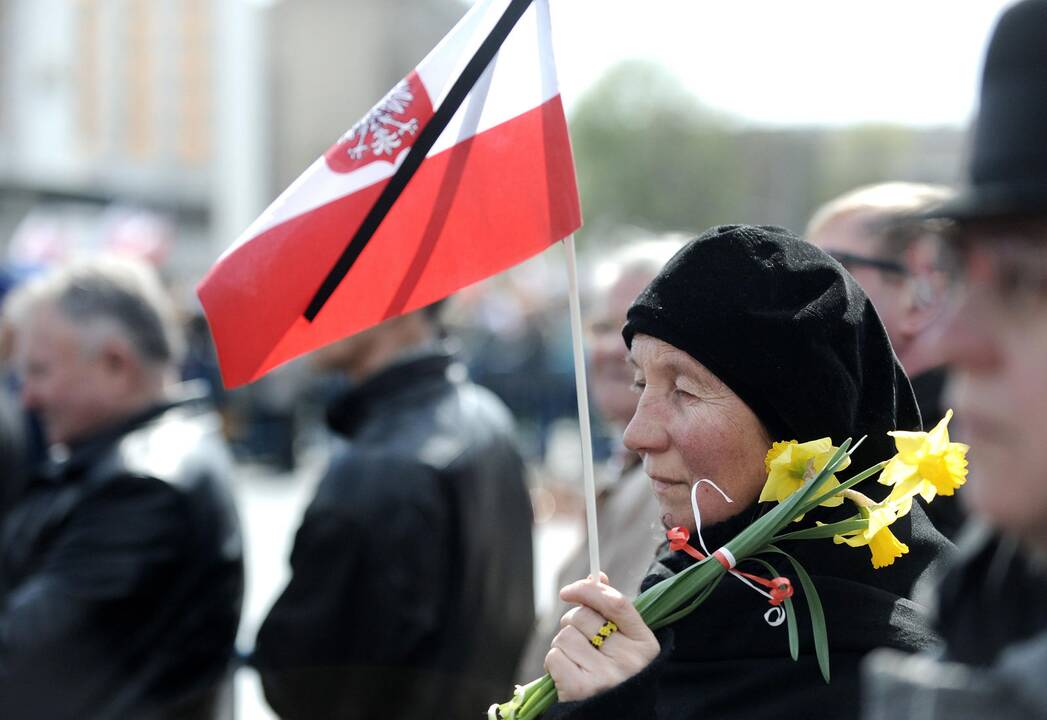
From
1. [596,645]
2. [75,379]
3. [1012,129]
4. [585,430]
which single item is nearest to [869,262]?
[585,430]

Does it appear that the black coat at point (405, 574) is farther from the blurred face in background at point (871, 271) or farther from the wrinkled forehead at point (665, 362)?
the wrinkled forehead at point (665, 362)

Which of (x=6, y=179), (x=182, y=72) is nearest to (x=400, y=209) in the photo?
(x=6, y=179)

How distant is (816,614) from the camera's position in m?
1.97

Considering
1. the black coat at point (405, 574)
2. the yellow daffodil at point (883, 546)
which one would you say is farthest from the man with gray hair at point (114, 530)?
the yellow daffodil at point (883, 546)

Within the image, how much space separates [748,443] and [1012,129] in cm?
96

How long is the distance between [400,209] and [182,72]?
114ft

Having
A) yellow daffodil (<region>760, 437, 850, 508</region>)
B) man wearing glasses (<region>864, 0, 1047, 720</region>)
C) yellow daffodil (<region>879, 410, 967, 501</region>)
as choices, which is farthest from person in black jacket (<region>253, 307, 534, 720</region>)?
man wearing glasses (<region>864, 0, 1047, 720</region>)

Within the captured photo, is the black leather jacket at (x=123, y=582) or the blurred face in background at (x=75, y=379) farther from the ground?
the blurred face in background at (x=75, y=379)

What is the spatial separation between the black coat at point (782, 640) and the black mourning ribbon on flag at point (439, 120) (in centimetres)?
94

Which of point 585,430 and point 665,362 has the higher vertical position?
point 665,362

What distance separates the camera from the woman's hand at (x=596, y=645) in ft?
6.30

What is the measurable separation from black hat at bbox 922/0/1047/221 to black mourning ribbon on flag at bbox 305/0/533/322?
4.53 feet

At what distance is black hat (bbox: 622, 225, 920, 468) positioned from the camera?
208 centimetres

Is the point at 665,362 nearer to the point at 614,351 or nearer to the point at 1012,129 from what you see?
the point at 1012,129
